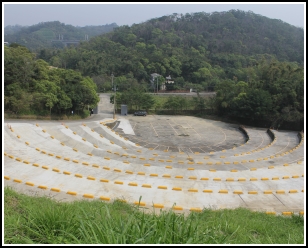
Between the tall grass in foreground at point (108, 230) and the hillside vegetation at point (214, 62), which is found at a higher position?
the hillside vegetation at point (214, 62)

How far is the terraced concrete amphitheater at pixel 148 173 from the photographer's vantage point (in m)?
8.25

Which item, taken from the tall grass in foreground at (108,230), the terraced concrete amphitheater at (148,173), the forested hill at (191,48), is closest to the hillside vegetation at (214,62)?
the forested hill at (191,48)

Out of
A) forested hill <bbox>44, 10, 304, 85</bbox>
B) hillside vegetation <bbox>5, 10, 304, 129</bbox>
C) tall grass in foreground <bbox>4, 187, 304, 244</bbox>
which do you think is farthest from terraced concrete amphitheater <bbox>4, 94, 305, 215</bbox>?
forested hill <bbox>44, 10, 304, 85</bbox>

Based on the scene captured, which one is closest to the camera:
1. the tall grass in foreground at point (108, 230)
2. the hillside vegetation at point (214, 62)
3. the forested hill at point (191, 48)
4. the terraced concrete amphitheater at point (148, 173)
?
the tall grass in foreground at point (108, 230)

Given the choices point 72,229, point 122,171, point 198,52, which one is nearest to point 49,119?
point 122,171

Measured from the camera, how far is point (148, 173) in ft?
34.8

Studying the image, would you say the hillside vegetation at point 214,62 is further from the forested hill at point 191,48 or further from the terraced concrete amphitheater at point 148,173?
the terraced concrete amphitheater at point 148,173

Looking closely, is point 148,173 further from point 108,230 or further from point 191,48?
point 191,48

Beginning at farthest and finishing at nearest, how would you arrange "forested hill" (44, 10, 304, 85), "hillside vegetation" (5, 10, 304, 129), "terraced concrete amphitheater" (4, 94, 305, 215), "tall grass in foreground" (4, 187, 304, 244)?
"forested hill" (44, 10, 304, 85), "hillside vegetation" (5, 10, 304, 129), "terraced concrete amphitheater" (4, 94, 305, 215), "tall grass in foreground" (4, 187, 304, 244)

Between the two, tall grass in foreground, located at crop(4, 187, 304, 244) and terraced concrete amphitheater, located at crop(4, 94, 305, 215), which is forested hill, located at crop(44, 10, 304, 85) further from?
tall grass in foreground, located at crop(4, 187, 304, 244)

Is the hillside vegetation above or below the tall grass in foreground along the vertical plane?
above

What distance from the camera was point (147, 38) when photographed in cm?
7431

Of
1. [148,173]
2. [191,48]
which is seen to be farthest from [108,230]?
[191,48]

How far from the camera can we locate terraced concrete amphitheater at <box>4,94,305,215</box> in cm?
825
